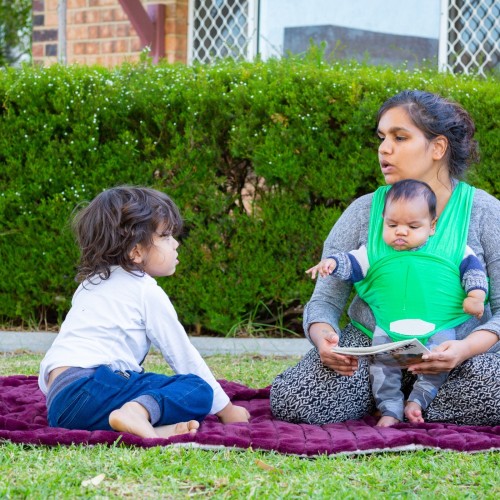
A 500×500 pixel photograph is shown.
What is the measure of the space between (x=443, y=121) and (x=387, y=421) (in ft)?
4.11

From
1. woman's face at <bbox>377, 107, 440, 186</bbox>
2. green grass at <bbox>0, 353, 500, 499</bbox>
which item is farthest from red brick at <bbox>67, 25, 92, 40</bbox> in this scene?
green grass at <bbox>0, 353, 500, 499</bbox>

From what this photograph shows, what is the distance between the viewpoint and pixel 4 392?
437cm

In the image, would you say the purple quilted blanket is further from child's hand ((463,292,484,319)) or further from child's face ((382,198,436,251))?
child's face ((382,198,436,251))

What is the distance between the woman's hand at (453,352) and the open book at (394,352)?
2.3 inches

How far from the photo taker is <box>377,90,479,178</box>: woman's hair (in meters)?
3.98

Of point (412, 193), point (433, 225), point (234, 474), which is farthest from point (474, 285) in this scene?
point (234, 474)

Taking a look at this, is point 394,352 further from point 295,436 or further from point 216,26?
point 216,26

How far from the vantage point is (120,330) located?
143 inches

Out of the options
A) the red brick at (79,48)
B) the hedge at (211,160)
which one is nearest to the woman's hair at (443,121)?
the hedge at (211,160)

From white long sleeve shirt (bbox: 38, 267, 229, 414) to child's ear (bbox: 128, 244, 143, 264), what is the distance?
7 cm

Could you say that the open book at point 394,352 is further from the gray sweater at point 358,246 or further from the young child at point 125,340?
the young child at point 125,340

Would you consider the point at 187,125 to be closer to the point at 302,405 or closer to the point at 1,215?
the point at 1,215

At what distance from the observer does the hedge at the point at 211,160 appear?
6.23 meters

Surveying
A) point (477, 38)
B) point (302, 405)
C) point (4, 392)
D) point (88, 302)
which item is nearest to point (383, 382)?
point (302, 405)
